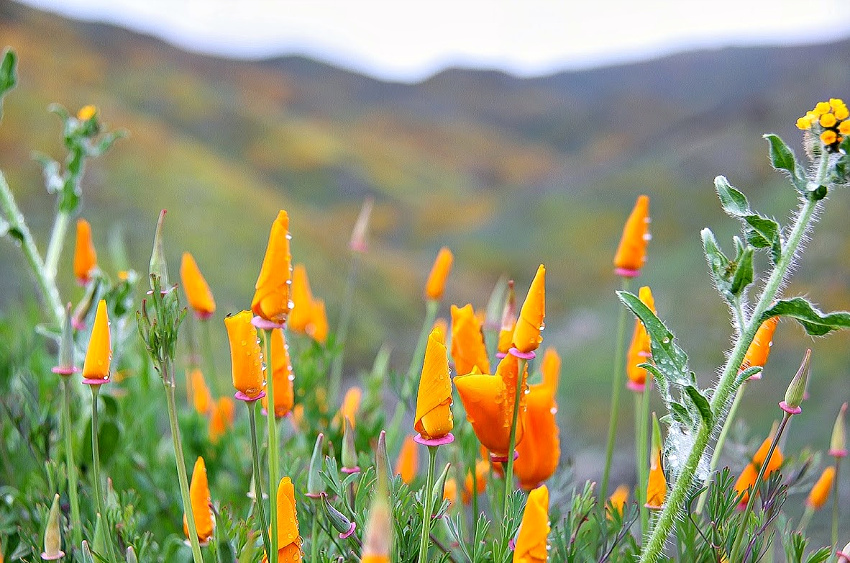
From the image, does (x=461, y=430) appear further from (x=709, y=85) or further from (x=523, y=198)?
(x=709, y=85)

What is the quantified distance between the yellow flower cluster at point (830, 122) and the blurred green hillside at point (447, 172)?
1.04 metres

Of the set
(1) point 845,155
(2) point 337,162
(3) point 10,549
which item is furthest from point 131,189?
(1) point 845,155

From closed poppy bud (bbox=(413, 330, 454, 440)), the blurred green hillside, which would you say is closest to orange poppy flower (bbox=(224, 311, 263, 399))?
closed poppy bud (bbox=(413, 330, 454, 440))

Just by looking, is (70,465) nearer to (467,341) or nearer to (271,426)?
(271,426)

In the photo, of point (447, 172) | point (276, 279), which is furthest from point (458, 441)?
point (447, 172)

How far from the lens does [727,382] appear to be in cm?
41

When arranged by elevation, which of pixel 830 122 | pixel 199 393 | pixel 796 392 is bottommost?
pixel 199 393

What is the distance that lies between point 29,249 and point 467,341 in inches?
22.2

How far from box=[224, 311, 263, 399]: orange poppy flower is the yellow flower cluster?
33cm

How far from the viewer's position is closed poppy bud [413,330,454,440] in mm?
376

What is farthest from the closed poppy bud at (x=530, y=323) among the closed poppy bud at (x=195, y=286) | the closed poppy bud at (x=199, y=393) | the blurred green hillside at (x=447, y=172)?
the blurred green hillside at (x=447, y=172)

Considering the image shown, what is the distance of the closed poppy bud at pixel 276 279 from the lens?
40cm

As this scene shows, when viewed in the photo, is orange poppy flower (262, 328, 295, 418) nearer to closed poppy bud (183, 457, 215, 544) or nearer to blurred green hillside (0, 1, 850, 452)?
closed poppy bud (183, 457, 215, 544)

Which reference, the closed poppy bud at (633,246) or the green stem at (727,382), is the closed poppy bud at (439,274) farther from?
the green stem at (727,382)
